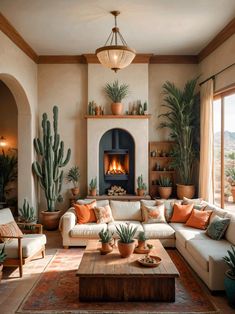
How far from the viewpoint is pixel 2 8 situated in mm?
4746

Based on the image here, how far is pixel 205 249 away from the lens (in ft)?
14.1

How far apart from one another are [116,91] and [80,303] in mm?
4767

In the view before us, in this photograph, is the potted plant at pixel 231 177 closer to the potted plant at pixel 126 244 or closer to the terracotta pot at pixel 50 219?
the potted plant at pixel 126 244

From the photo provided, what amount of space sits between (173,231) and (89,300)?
229 centimetres

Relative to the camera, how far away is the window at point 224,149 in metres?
5.87

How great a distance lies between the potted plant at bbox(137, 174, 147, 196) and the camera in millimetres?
7125

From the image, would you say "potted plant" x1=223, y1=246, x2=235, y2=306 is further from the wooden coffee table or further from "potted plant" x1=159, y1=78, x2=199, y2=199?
"potted plant" x1=159, y1=78, x2=199, y2=199

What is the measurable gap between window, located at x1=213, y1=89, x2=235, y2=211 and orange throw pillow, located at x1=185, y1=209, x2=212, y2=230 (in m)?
0.72

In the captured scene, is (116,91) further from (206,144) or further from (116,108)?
(206,144)

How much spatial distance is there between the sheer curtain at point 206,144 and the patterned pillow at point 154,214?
1088mm

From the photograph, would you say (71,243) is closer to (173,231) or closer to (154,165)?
(173,231)

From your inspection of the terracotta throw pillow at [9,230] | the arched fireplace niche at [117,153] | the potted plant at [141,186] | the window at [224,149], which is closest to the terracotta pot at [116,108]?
the arched fireplace niche at [117,153]

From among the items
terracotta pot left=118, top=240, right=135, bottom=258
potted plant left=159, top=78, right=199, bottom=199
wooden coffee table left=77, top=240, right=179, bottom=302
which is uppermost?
potted plant left=159, top=78, right=199, bottom=199

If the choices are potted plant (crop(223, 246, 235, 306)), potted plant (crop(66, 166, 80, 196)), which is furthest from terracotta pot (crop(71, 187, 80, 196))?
potted plant (crop(223, 246, 235, 306))
